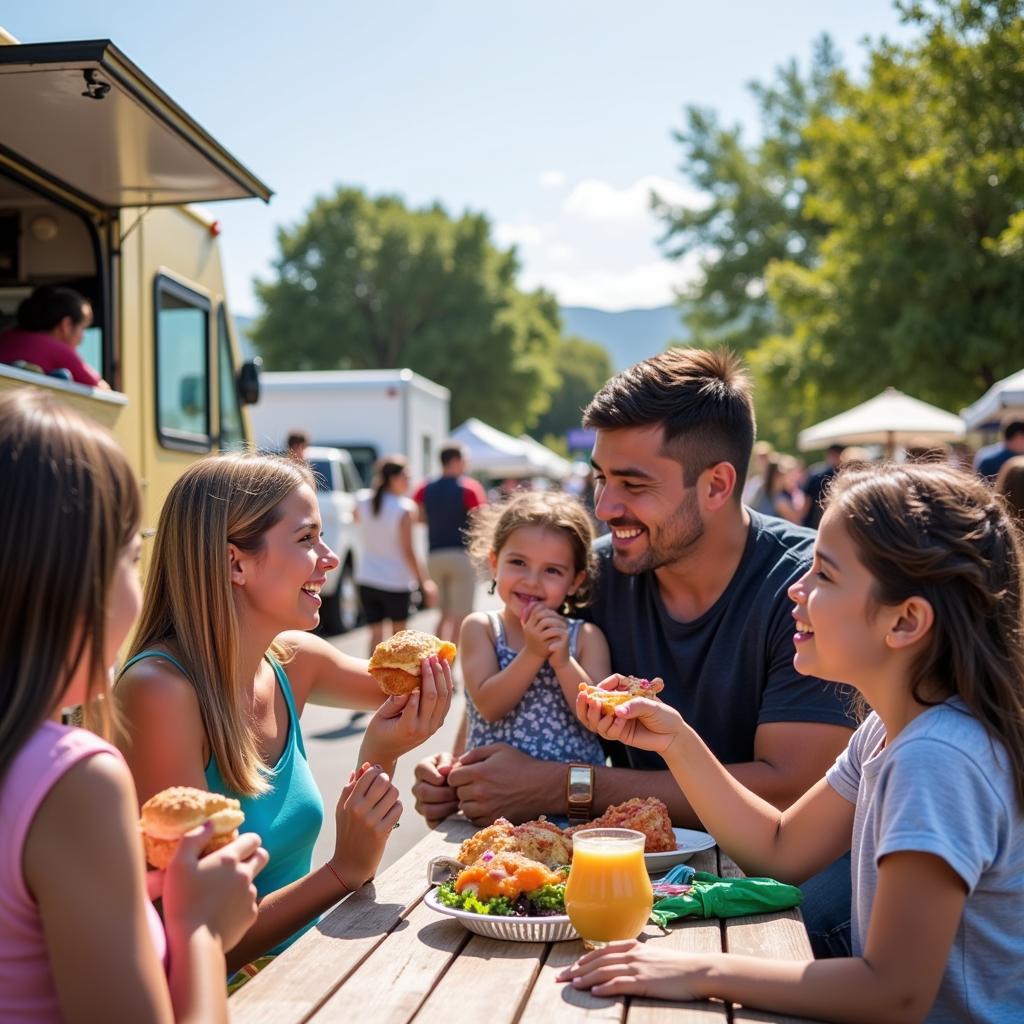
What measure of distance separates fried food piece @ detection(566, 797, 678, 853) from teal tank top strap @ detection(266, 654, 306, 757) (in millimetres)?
728

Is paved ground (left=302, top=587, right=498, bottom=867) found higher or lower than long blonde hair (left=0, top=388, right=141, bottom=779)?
lower

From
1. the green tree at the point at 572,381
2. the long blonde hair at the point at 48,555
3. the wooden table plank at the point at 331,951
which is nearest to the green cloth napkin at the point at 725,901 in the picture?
the wooden table plank at the point at 331,951

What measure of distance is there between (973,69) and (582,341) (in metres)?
115

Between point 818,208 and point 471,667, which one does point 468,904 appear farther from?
point 818,208

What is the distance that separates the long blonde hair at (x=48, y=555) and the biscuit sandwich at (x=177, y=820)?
25 cm

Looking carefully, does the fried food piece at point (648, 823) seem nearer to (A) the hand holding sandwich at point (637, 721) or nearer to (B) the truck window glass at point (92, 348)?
(A) the hand holding sandwich at point (637, 721)

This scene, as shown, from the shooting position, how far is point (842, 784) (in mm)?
2512

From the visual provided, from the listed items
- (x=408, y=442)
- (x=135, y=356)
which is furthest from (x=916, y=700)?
(x=408, y=442)

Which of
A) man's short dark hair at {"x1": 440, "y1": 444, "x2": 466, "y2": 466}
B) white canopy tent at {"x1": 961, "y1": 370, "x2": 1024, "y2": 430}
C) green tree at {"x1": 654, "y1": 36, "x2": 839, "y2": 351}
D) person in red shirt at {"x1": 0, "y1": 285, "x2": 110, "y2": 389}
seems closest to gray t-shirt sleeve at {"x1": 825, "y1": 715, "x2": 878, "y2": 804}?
person in red shirt at {"x1": 0, "y1": 285, "x2": 110, "y2": 389}

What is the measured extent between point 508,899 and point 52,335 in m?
4.94

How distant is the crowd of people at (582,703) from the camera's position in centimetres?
161

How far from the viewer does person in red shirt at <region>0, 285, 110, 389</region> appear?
6102 mm

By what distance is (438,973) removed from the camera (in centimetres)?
206

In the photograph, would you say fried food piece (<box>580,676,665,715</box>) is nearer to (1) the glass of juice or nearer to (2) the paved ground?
(1) the glass of juice
